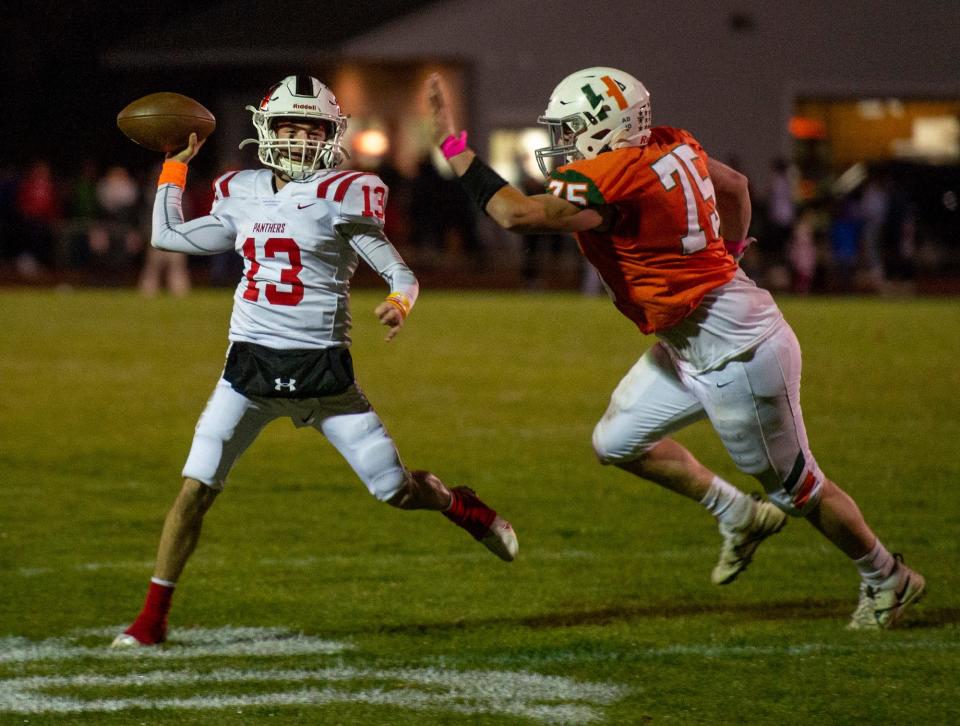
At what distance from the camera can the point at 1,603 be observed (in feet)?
17.9

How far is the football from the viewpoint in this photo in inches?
201

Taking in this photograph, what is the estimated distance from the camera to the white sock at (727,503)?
5441 millimetres

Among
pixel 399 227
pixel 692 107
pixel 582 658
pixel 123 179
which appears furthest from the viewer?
pixel 692 107

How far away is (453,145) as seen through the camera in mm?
4793

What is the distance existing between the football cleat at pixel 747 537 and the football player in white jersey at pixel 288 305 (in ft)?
3.84

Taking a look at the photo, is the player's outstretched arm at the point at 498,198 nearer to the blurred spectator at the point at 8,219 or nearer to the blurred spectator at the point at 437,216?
the blurred spectator at the point at 437,216

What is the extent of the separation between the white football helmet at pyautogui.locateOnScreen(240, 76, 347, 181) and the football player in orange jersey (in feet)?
1.39

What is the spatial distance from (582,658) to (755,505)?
3.26ft

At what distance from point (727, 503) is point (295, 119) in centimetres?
197

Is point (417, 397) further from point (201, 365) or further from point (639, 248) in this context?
point (639, 248)

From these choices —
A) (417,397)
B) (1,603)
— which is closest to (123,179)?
(417,397)

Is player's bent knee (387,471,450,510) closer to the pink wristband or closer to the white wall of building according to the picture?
the pink wristband

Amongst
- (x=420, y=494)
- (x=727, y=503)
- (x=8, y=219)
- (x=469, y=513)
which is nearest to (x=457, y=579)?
(x=469, y=513)

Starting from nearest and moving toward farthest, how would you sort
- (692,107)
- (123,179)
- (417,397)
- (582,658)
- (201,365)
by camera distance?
(582,658) → (417,397) → (201,365) → (123,179) → (692,107)
